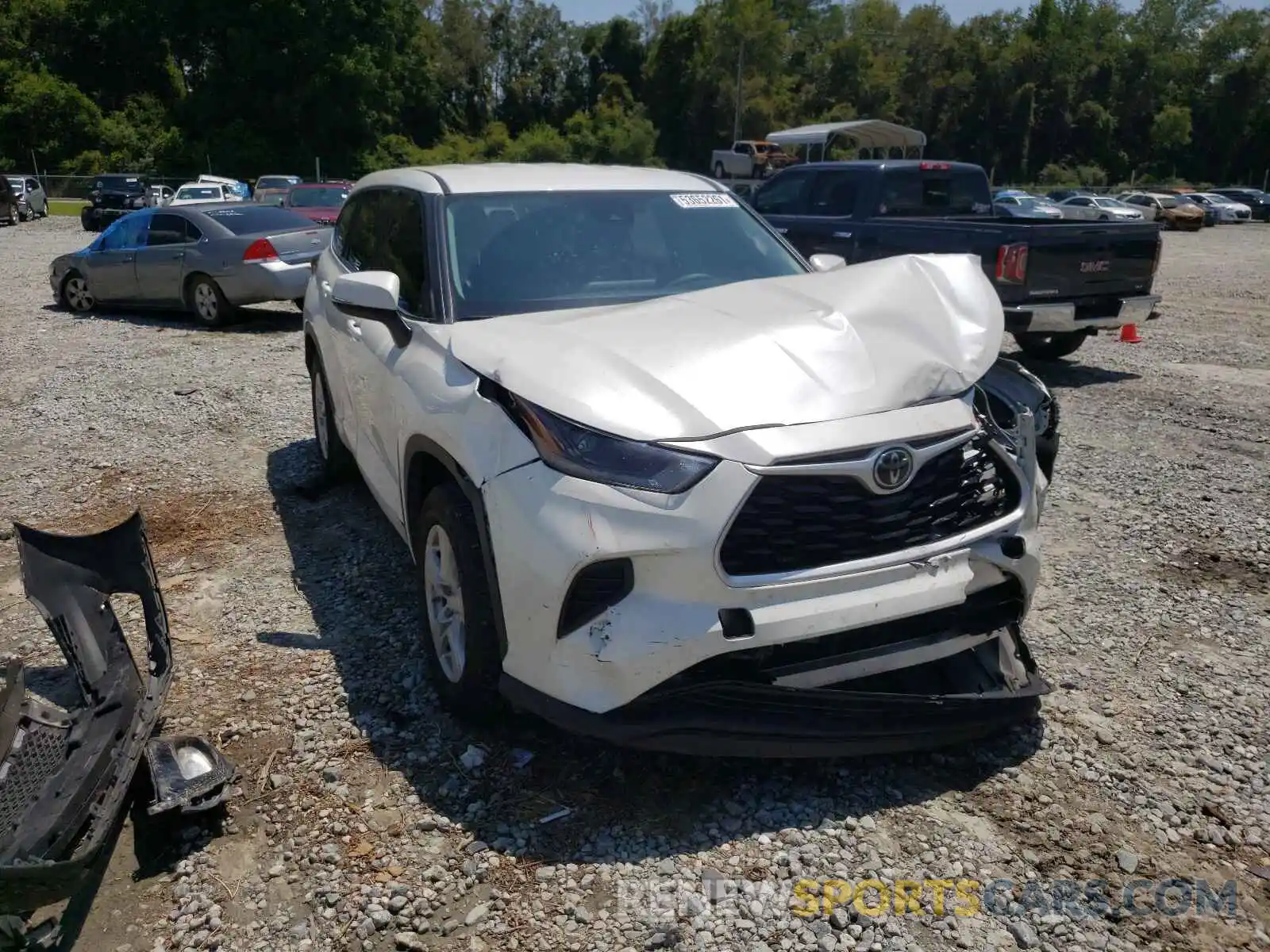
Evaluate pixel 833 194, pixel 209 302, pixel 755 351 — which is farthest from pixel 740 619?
pixel 209 302

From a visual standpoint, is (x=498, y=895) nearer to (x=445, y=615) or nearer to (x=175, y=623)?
(x=445, y=615)

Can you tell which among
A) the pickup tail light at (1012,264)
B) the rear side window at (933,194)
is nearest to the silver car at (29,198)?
the rear side window at (933,194)

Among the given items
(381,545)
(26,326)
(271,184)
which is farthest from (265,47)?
(381,545)

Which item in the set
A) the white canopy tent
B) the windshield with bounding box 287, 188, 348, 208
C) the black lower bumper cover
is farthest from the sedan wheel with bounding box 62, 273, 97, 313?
the white canopy tent

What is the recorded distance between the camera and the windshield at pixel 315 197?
20031 millimetres

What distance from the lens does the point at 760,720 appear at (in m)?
2.88

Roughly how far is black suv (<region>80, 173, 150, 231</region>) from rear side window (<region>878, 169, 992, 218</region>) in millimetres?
26619

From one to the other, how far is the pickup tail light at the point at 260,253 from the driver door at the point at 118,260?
199 cm

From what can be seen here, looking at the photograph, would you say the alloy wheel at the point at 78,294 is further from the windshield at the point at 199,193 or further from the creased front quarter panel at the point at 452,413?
the windshield at the point at 199,193

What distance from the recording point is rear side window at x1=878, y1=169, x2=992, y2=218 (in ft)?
34.0

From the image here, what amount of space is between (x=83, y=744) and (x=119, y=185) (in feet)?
117

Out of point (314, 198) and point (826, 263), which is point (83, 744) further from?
point (314, 198)

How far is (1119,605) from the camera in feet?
14.8

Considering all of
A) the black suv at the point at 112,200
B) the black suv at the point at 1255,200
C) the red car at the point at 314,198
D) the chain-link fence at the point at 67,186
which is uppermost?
the red car at the point at 314,198
